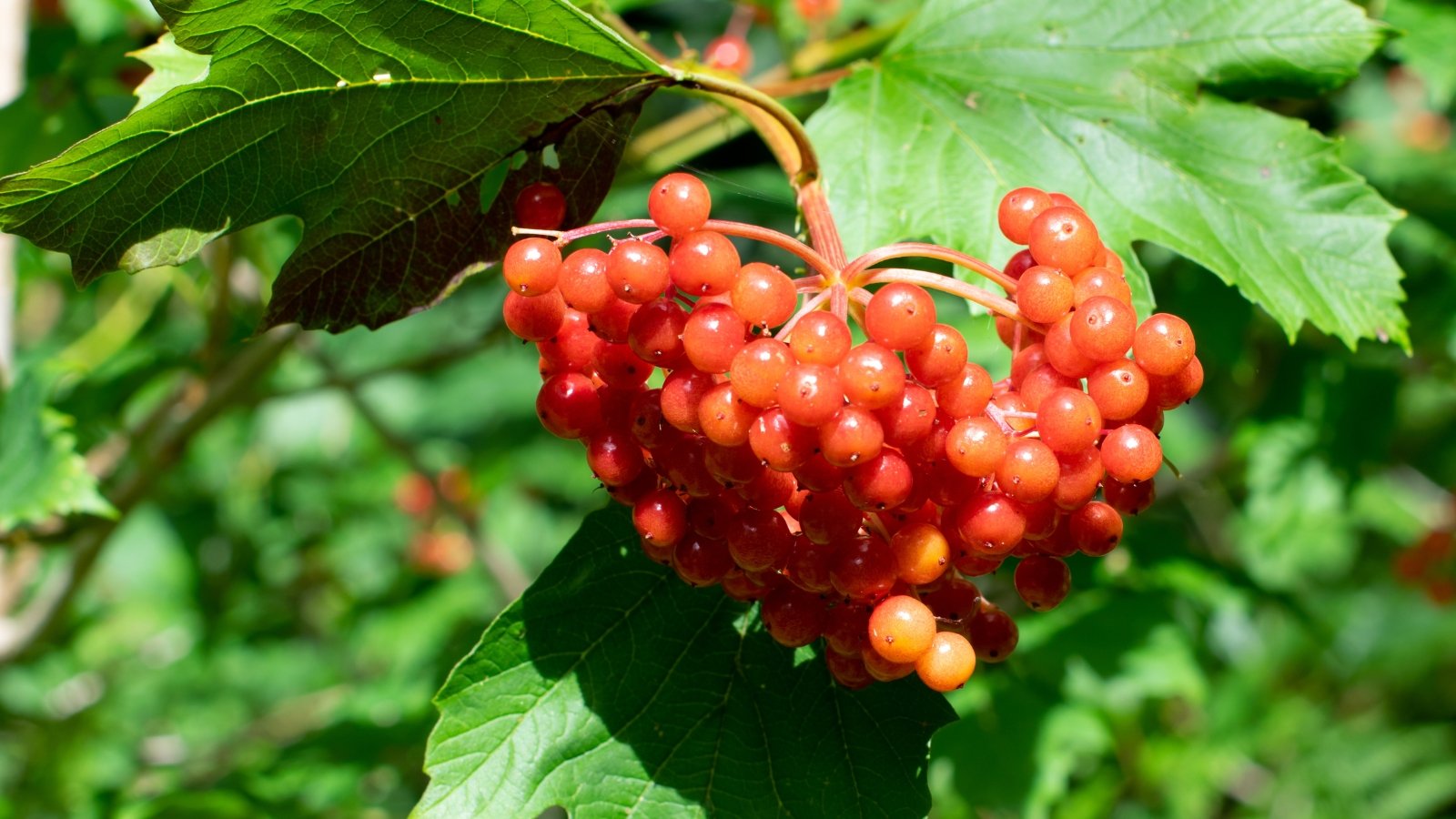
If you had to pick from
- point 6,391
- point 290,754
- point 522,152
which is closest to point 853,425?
point 522,152

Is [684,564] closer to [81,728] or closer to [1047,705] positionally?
[1047,705]

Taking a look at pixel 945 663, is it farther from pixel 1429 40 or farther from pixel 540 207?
pixel 1429 40

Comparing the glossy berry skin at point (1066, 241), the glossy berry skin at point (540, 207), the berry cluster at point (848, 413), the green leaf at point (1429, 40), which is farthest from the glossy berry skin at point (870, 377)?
the green leaf at point (1429, 40)

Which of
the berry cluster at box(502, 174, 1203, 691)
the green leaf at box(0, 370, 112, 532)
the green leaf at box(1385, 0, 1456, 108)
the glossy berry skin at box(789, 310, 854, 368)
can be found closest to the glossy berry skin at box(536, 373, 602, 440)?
the berry cluster at box(502, 174, 1203, 691)

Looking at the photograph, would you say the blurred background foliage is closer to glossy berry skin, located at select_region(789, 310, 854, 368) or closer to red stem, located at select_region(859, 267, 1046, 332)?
red stem, located at select_region(859, 267, 1046, 332)

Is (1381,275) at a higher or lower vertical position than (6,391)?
higher

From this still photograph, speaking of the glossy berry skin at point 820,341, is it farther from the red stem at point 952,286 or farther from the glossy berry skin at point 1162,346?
the glossy berry skin at point 1162,346
